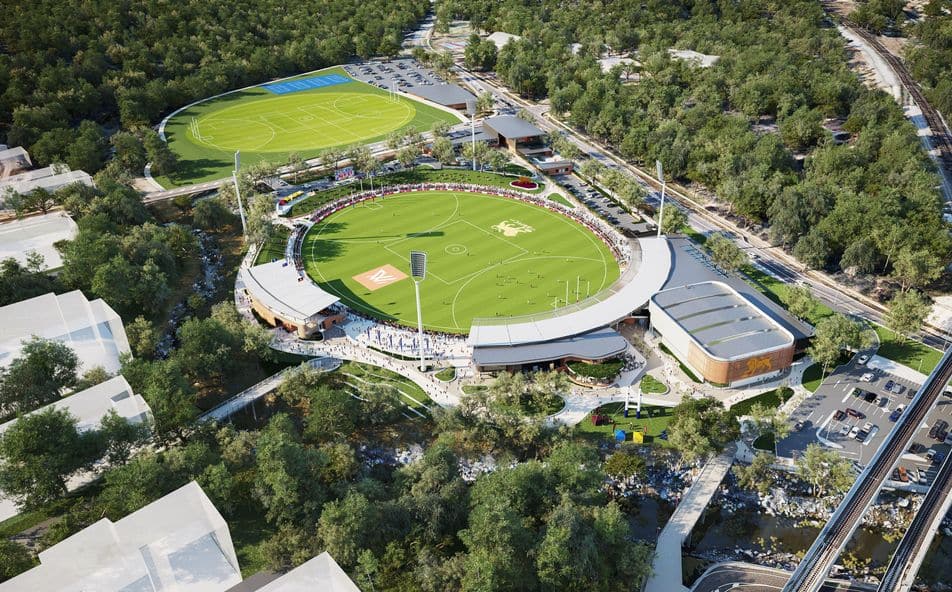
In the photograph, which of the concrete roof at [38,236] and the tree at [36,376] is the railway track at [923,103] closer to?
the tree at [36,376]

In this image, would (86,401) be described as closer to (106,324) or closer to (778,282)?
(106,324)

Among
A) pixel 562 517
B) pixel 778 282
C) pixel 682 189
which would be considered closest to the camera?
pixel 562 517

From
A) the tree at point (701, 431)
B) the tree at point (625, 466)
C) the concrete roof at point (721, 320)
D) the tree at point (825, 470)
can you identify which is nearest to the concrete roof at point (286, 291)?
the tree at point (625, 466)

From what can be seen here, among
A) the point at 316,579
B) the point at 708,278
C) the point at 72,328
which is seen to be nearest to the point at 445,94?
the point at 708,278

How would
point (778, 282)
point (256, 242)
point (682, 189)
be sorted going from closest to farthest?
point (778, 282) < point (256, 242) < point (682, 189)

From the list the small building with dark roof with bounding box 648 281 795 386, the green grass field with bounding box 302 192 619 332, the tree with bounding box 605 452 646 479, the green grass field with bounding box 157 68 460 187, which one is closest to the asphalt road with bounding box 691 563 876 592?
the tree with bounding box 605 452 646 479

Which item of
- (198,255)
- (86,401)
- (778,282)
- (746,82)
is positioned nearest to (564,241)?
(778,282)

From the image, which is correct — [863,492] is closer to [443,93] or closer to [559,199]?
[559,199]
